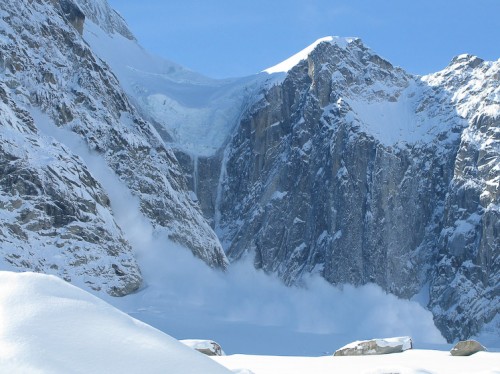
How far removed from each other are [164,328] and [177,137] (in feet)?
307

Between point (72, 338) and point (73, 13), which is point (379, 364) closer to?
point (72, 338)

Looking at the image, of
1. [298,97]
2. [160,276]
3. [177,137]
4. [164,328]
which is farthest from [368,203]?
[164,328]

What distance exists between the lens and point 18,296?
14688mm

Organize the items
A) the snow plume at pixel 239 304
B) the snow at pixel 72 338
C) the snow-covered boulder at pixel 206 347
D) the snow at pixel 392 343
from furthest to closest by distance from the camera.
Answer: the snow plume at pixel 239 304 → the snow at pixel 392 343 → the snow-covered boulder at pixel 206 347 → the snow at pixel 72 338

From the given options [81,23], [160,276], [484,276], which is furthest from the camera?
[484,276]

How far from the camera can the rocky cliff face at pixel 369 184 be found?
161000mm

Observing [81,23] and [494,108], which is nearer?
[81,23]

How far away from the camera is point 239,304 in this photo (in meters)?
120

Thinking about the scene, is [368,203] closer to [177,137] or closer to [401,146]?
[401,146]

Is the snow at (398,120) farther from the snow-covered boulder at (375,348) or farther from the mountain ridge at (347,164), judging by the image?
the snow-covered boulder at (375,348)

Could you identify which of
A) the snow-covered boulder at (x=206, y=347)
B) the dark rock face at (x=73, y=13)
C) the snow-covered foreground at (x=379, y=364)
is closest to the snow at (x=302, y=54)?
the dark rock face at (x=73, y=13)

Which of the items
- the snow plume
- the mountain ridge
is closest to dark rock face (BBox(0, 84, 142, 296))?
the snow plume

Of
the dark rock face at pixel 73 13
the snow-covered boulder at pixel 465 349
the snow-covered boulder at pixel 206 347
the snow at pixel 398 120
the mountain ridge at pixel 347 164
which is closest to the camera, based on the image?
the snow-covered boulder at pixel 465 349

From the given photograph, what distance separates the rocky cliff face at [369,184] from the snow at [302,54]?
0.92 meters
